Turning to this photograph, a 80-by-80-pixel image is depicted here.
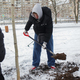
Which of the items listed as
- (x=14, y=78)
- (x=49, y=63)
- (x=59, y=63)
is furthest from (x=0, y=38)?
(x=59, y=63)

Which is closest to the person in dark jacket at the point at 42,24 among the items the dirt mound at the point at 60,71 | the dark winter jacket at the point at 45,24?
the dark winter jacket at the point at 45,24

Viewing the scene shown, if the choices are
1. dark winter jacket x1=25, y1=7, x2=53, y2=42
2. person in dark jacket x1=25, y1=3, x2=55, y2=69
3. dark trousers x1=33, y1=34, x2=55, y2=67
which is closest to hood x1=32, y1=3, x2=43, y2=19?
person in dark jacket x1=25, y1=3, x2=55, y2=69

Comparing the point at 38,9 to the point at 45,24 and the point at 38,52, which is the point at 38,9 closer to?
the point at 45,24

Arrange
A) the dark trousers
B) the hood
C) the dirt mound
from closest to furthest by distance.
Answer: the hood, the dirt mound, the dark trousers

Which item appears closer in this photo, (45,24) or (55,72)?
(45,24)

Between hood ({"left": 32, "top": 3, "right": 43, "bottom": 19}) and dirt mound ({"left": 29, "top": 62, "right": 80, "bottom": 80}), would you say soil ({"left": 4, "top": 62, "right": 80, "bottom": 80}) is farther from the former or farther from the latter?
hood ({"left": 32, "top": 3, "right": 43, "bottom": 19})

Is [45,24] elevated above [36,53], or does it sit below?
above

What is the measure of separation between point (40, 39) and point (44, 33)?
0.18 meters

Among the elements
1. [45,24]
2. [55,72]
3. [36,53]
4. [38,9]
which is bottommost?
[55,72]

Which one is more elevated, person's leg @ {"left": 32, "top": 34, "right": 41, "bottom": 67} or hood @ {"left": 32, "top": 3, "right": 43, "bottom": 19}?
hood @ {"left": 32, "top": 3, "right": 43, "bottom": 19}

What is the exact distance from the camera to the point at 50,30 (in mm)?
2689

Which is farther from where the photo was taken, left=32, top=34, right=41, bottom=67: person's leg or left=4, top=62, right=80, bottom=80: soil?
left=32, top=34, right=41, bottom=67: person's leg

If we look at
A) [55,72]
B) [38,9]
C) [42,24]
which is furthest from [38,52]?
[38,9]

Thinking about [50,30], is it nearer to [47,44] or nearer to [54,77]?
[47,44]
